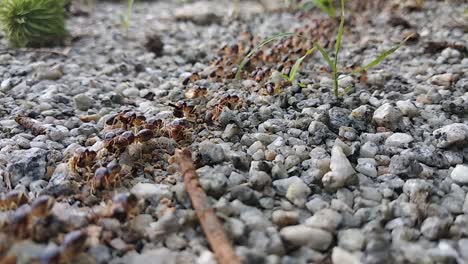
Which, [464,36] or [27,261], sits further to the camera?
[464,36]

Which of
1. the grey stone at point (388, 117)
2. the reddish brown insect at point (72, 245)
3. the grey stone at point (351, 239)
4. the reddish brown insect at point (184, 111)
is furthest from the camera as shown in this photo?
the reddish brown insect at point (184, 111)

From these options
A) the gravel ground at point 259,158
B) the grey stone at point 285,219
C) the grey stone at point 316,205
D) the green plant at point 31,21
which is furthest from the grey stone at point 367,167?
the green plant at point 31,21

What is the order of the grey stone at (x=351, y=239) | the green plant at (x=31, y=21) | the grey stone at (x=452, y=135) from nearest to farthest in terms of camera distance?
the grey stone at (x=351, y=239) → the grey stone at (x=452, y=135) → the green plant at (x=31, y=21)

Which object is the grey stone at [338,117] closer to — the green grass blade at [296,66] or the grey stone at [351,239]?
the green grass blade at [296,66]

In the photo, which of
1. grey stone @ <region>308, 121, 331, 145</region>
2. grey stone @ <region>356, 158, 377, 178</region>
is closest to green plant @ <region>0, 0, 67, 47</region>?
grey stone @ <region>308, 121, 331, 145</region>

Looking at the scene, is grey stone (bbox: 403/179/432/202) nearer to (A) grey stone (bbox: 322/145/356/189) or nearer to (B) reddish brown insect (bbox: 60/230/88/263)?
(A) grey stone (bbox: 322/145/356/189)

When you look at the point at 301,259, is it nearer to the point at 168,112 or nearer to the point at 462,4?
the point at 168,112

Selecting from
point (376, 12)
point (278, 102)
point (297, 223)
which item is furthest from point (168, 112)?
point (376, 12)
